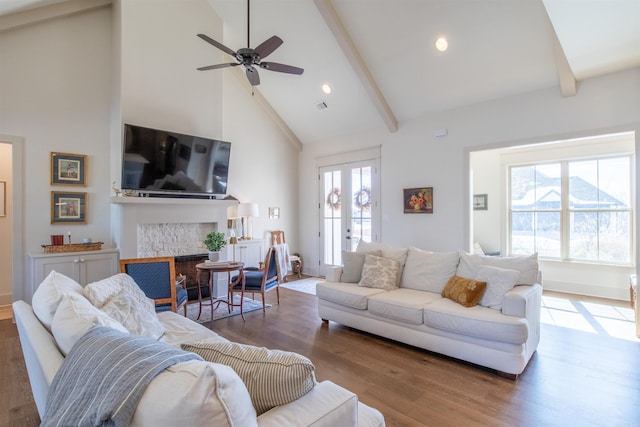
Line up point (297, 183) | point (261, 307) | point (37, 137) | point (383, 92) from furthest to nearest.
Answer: point (297, 183)
point (383, 92)
point (261, 307)
point (37, 137)

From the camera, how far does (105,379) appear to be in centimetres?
97

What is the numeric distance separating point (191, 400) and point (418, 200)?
5223 mm

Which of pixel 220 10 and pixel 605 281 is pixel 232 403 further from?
pixel 605 281

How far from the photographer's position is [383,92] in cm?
553

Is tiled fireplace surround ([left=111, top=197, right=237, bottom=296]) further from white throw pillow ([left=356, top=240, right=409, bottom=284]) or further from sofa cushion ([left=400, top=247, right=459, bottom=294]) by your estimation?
sofa cushion ([left=400, top=247, right=459, bottom=294])

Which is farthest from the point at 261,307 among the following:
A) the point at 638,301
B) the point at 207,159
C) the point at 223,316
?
the point at 638,301

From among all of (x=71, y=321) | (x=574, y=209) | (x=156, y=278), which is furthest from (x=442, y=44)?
(x=71, y=321)

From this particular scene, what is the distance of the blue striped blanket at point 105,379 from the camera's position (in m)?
0.88

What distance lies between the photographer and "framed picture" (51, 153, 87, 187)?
454cm

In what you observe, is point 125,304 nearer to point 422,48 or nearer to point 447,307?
point 447,307

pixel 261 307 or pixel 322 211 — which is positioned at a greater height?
pixel 322 211

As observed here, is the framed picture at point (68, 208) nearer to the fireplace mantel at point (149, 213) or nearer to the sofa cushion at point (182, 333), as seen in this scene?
the fireplace mantel at point (149, 213)

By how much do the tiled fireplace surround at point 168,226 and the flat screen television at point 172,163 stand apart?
20cm

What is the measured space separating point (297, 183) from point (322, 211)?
3.38 feet
